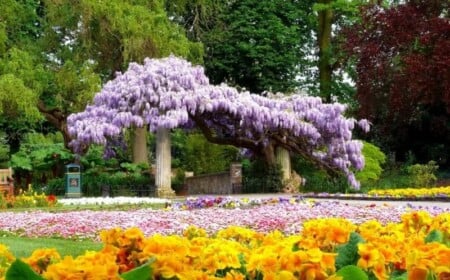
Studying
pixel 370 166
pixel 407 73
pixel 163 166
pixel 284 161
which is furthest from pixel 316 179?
pixel 163 166

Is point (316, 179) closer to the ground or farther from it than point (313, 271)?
farther from it

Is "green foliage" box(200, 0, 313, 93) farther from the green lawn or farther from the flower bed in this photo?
the flower bed

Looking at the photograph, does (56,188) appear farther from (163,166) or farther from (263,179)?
(263,179)

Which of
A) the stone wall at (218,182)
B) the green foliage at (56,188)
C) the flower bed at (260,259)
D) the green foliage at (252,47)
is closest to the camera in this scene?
the flower bed at (260,259)

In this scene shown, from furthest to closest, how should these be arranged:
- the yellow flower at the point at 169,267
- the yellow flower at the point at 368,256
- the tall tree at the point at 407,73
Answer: the tall tree at the point at 407,73 < the yellow flower at the point at 368,256 < the yellow flower at the point at 169,267

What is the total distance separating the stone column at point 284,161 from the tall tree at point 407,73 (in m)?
3.93

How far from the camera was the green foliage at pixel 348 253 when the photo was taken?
2.74m

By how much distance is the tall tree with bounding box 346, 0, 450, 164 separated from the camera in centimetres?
2142

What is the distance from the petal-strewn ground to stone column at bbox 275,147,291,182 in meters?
9.06

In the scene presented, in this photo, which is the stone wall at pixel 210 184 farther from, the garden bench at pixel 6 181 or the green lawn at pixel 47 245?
the green lawn at pixel 47 245

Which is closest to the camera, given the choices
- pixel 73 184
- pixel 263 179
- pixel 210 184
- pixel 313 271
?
pixel 313 271

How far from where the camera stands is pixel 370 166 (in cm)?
2228

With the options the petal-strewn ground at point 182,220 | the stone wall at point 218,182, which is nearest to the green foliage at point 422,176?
the stone wall at point 218,182

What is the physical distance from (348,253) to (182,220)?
6.80m
